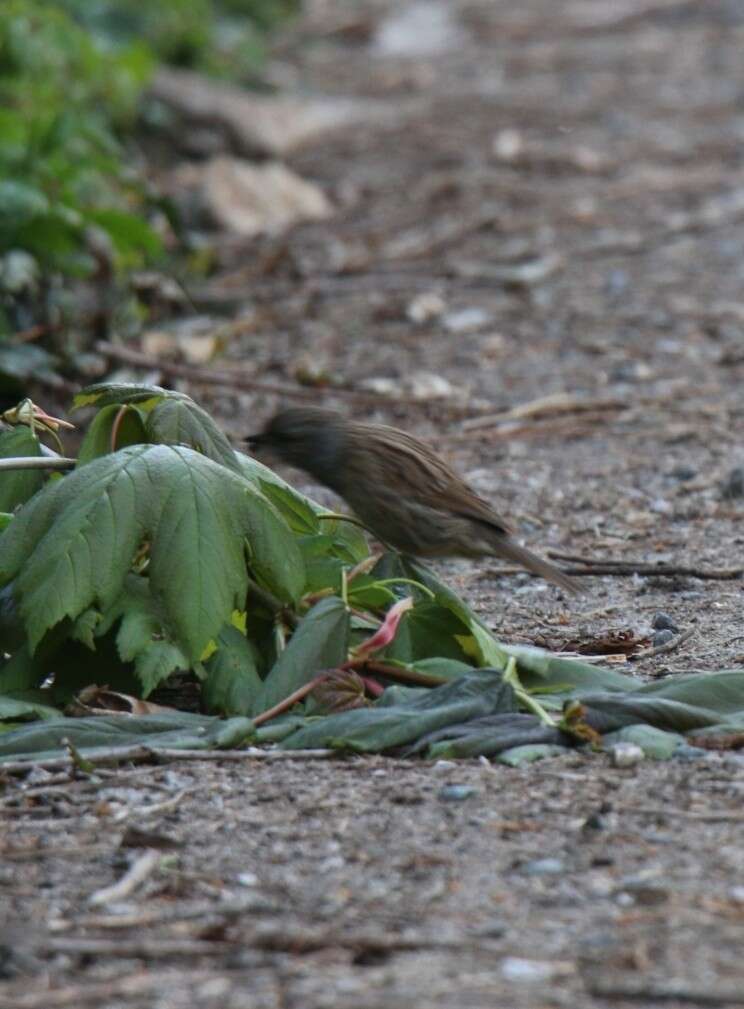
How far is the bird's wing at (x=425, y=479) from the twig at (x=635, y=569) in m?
0.60

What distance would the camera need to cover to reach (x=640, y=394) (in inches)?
305

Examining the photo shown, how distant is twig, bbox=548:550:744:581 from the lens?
208 inches

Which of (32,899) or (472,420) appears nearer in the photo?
(32,899)

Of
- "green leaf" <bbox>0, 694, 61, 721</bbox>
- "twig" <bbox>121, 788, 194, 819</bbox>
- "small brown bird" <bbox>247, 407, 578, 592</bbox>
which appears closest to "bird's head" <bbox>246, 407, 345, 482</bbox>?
"small brown bird" <bbox>247, 407, 578, 592</bbox>

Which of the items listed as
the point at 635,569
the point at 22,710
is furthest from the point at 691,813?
the point at 635,569

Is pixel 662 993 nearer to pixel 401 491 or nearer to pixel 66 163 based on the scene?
pixel 401 491

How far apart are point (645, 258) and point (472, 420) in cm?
327

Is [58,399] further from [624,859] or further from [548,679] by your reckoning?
[624,859]

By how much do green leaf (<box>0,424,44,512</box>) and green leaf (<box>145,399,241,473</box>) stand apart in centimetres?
27

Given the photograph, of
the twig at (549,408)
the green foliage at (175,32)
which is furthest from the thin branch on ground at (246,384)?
the green foliage at (175,32)

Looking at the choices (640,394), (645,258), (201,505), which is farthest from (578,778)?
(645,258)

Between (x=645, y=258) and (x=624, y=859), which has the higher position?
(x=645, y=258)

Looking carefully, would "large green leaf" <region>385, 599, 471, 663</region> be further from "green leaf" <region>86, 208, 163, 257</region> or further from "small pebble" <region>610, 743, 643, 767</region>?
"green leaf" <region>86, 208, 163, 257</region>

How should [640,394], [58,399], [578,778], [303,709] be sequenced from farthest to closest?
[640,394], [58,399], [303,709], [578,778]
